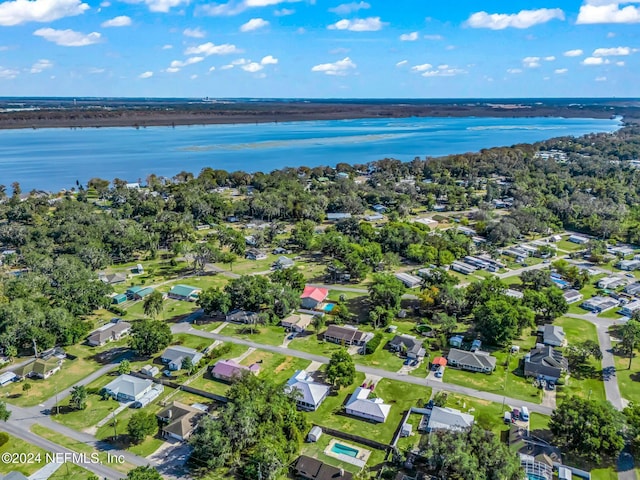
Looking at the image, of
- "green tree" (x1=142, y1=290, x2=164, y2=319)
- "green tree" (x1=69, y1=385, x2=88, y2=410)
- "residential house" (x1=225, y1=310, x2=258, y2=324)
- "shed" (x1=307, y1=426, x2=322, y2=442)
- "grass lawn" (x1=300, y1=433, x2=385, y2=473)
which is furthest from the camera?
"residential house" (x1=225, y1=310, x2=258, y2=324)

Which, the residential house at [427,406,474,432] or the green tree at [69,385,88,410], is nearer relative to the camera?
the residential house at [427,406,474,432]

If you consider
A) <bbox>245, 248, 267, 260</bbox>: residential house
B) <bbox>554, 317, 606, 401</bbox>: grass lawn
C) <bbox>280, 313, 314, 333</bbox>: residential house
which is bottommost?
<bbox>554, 317, 606, 401</bbox>: grass lawn

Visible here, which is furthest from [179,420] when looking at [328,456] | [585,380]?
[585,380]

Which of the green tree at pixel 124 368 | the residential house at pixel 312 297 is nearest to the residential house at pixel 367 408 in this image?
Result: the residential house at pixel 312 297

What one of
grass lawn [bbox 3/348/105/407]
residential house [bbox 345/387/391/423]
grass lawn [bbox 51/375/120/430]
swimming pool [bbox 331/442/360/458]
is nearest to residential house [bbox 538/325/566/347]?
residential house [bbox 345/387/391/423]

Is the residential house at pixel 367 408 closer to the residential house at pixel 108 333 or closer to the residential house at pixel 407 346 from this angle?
the residential house at pixel 407 346

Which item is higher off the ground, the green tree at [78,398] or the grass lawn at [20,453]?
the green tree at [78,398]

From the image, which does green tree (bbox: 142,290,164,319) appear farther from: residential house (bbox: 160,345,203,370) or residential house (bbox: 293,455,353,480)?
residential house (bbox: 293,455,353,480)
